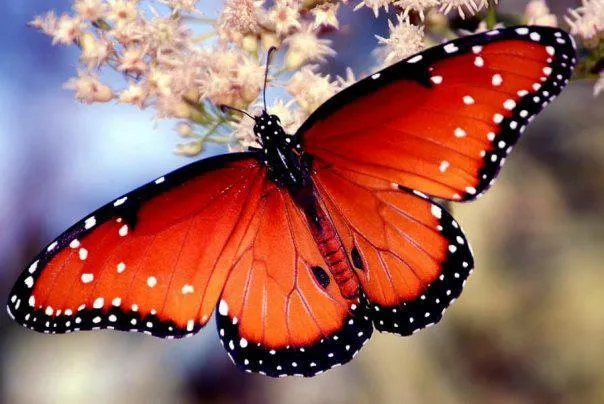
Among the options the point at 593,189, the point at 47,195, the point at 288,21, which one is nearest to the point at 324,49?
the point at 288,21

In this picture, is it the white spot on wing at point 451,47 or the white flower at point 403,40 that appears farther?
the white flower at point 403,40

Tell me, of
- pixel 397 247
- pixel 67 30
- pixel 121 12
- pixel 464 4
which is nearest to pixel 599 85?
pixel 464 4

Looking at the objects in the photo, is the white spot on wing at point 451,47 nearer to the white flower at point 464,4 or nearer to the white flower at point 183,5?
the white flower at point 464,4

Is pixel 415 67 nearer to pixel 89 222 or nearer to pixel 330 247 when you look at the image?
pixel 330 247

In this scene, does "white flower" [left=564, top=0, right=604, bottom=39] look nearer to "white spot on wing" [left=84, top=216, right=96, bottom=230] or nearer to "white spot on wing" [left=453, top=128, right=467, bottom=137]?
"white spot on wing" [left=453, top=128, right=467, bottom=137]

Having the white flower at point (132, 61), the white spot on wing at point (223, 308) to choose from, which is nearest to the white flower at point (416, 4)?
the white flower at point (132, 61)

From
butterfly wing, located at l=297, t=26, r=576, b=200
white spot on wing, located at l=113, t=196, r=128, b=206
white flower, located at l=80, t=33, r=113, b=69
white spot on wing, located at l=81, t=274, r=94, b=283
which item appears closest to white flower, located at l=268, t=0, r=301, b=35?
butterfly wing, located at l=297, t=26, r=576, b=200
